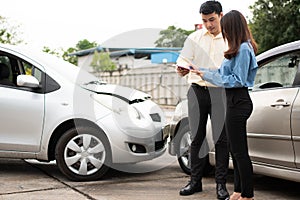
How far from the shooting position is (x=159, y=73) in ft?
62.1

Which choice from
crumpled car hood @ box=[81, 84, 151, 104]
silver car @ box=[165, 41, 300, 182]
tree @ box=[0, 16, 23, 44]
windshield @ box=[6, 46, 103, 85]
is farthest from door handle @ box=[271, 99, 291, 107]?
tree @ box=[0, 16, 23, 44]

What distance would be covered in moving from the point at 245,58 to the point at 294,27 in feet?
74.3

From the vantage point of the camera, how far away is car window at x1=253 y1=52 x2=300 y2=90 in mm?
4391

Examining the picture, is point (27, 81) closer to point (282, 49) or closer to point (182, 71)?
point (182, 71)

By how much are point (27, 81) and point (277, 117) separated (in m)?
2.68

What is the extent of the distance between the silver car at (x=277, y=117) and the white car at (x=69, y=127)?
96 cm

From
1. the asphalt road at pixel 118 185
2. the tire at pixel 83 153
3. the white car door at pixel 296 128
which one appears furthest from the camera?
the tire at pixel 83 153

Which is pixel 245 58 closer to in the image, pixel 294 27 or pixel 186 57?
pixel 186 57

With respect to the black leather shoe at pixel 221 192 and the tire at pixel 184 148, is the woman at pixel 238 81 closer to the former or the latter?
the black leather shoe at pixel 221 192

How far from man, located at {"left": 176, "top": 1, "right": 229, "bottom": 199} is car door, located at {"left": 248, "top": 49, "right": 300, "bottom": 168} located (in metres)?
0.33

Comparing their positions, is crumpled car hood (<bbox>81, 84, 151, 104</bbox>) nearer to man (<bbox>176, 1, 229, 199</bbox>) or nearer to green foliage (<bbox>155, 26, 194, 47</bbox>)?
green foliage (<bbox>155, 26, 194, 47</bbox>)

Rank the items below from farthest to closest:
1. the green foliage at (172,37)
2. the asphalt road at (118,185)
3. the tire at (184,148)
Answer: the green foliage at (172,37) → the tire at (184,148) → the asphalt road at (118,185)

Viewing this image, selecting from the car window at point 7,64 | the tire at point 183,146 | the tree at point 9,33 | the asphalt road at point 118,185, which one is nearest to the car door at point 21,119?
the asphalt road at point 118,185

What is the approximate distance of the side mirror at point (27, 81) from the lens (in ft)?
15.9
